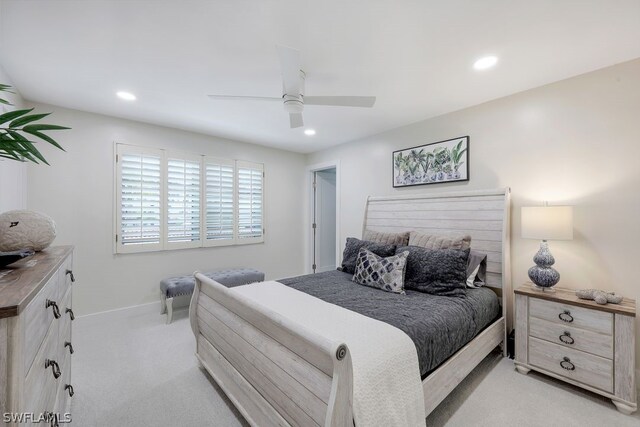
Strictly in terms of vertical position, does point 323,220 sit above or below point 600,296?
above

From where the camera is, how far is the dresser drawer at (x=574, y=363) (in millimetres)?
1916

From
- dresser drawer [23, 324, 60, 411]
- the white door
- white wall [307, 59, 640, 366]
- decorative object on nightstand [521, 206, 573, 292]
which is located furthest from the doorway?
dresser drawer [23, 324, 60, 411]

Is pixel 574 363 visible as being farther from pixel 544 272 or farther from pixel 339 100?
pixel 339 100

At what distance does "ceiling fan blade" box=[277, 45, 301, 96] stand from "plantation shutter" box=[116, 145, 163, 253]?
2545mm

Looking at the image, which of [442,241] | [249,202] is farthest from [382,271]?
[249,202]

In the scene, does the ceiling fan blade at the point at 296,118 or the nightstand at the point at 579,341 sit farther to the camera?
the ceiling fan blade at the point at 296,118

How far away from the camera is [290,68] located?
1.77 m

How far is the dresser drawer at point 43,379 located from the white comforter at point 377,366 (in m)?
1.03

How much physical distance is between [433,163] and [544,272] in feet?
5.26

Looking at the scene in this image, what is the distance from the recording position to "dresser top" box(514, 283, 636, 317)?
1.88 meters

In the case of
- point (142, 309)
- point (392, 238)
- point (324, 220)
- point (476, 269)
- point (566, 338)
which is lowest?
point (142, 309)

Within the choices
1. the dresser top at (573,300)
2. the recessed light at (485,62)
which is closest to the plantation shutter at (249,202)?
the recessed light at (485,62)

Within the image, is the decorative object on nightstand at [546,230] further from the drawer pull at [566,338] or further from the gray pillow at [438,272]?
the gray pillow at [438,272]

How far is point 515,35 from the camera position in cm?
182
